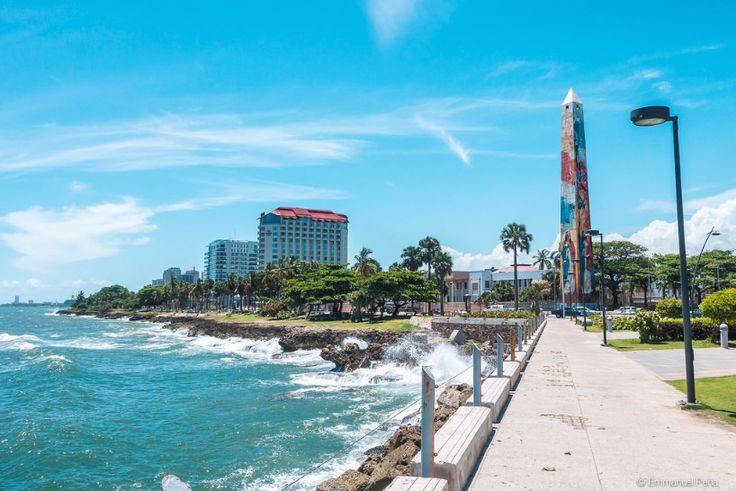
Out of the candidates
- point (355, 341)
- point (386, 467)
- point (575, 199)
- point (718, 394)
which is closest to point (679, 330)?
point (718, 394)

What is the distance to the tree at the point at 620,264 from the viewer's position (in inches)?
3878

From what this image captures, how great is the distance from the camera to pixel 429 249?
87.4 metres

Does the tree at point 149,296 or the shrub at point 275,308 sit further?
the tree at point 149,296

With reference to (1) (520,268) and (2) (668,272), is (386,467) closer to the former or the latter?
(2) (668,272)

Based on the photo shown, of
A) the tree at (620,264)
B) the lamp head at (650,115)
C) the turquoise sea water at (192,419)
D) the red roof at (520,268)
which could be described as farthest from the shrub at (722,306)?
the red roof at (520,268)

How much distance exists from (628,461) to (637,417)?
331 cm

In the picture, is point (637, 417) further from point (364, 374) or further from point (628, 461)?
point (364, 374)

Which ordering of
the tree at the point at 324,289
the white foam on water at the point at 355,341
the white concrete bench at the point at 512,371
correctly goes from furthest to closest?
the tree at the point at 324,289
the white foam on water at the point at 355,341
the white concrete bench at the point at 512,371

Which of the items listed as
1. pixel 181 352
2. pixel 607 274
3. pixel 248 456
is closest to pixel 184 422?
pixel 248 456

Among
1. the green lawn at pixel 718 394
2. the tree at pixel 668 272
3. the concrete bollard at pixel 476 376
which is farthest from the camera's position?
the tree at pixel 668 272

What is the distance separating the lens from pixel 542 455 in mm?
7891

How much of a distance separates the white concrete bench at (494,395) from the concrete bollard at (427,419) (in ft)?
13.5

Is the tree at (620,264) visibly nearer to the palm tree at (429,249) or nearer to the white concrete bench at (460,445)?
the palm tree at (429,249)

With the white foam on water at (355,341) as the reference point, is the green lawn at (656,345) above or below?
above
